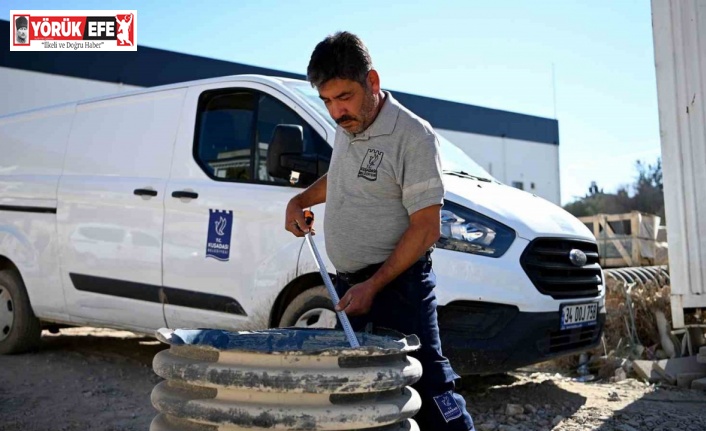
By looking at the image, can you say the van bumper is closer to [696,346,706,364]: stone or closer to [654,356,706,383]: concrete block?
[654,356,706,383]: concrete block

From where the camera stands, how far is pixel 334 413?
5.16 feet

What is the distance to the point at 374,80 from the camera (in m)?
2.32

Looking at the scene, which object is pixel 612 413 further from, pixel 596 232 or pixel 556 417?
pixel 596 232

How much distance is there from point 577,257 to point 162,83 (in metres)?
15.8

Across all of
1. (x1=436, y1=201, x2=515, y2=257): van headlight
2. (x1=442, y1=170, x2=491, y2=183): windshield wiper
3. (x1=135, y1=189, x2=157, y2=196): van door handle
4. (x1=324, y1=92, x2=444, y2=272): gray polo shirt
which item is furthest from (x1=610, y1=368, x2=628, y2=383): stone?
(x1=135, y1=189, x2=157, y2=196): van door handle

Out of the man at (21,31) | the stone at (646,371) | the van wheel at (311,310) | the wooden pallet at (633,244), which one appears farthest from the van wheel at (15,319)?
the man at (21,31)

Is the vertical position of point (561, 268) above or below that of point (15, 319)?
above

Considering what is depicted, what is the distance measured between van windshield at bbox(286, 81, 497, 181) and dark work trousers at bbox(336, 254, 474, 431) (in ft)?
6.82

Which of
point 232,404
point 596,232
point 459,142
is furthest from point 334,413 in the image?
point 459,142

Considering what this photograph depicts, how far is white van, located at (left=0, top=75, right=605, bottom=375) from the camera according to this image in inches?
149

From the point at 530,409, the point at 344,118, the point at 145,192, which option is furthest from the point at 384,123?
the point at 145,192

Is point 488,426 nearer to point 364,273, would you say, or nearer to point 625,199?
point 364,273

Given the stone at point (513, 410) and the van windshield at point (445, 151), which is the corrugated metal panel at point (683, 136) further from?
the stone at point (513, 410)

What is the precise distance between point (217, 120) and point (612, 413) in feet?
10.7
